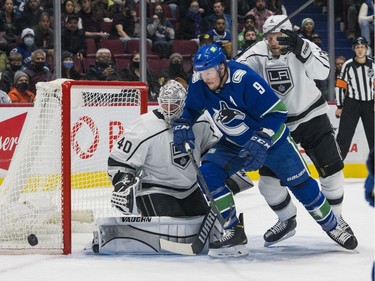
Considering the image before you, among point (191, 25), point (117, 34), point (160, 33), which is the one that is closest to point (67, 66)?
point (117, 34)

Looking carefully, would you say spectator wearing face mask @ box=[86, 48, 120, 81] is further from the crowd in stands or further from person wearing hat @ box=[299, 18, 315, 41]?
person wearing hat @ box=[299, 18, 315, 41]

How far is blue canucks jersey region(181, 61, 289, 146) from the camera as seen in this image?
444 centimetres

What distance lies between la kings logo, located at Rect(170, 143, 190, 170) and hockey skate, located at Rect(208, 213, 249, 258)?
15.5 inches

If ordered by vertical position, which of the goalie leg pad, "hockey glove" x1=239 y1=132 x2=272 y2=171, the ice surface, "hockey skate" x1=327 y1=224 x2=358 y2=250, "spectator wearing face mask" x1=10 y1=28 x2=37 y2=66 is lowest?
the ice surface

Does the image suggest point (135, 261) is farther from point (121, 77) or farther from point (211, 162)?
point (121, 77)

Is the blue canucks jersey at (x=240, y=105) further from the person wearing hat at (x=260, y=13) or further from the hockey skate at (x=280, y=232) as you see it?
the person wearing hat at (x=260, y=13)

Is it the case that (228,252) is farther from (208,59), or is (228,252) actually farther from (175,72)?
(175,72)

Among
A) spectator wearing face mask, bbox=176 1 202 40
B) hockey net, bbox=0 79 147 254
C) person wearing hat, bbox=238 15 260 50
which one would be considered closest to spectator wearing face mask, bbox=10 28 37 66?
spectator wearing face mask, bbox=176 1 202 40

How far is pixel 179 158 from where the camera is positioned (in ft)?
15.7

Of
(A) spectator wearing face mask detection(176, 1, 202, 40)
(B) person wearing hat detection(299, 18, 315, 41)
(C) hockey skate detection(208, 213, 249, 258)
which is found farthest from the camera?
(B) person wearing hat detection(299, 18, 315, 41)

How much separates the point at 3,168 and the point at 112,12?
6.06ft

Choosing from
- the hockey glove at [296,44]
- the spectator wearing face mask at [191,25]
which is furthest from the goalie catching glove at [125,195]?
the spectator wearing face mask at [191,25]

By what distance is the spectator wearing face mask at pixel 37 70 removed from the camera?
7449 millimetres

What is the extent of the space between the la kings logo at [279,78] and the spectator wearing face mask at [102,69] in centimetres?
311
